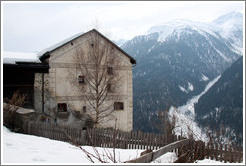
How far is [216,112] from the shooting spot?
13238cm

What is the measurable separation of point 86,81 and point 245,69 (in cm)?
1543

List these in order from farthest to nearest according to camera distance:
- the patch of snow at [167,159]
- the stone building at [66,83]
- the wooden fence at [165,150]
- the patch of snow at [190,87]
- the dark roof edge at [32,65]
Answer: the patch of snow at [190,87], the stone building at [66,83], the dark roof edge at [32,65], the patch of snow at [167,159], the wooden fence at [165,150]

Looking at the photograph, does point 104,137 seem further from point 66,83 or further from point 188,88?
point 188,88

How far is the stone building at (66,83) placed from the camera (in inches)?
743

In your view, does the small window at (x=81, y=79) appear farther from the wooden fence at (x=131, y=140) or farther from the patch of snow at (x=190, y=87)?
the patch of snow at (x=190, y=87)

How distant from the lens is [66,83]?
783 inches

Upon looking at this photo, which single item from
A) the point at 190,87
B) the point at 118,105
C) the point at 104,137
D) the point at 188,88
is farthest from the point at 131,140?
the point at 190,87

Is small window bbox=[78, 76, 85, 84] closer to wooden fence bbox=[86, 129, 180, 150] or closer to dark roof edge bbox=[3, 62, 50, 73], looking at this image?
dark roof edge bbox=[3, 62, 50, 73]

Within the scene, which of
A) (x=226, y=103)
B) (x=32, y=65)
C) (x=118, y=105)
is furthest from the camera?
(x=226, y=103)

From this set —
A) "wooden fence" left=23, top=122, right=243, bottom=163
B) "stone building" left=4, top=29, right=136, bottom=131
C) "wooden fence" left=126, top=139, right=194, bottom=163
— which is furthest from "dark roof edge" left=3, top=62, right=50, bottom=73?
"wooden fence" left=126, top=139, right=194, bottom=163

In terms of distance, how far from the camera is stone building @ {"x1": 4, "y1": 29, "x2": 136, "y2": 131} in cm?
1888

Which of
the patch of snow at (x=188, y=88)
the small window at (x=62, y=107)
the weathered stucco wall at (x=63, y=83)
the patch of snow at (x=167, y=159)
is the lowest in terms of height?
the patch of snow at (x=167, y=159)

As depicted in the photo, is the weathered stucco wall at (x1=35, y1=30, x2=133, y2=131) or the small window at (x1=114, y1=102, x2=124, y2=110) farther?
the small window at (x1=114, y1=102, x2=124, y2=110)

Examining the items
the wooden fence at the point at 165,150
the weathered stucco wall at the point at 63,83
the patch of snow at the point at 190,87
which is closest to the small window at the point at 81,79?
the weathered stucco wall at the point at 63,83
